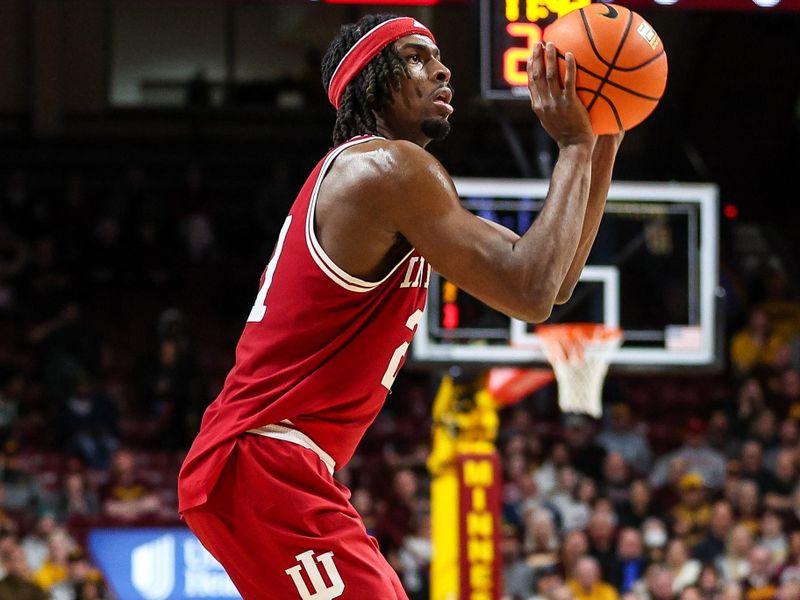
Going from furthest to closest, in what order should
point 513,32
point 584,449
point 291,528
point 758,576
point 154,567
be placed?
point 584,449, point 758,576, point 154,567, point 513,32, point 291,528

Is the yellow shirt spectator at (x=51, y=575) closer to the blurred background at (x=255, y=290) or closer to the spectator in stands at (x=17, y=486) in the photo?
the blurred background at (x=255, y=290)

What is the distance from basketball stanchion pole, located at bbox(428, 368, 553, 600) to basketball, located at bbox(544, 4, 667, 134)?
19.9 feet

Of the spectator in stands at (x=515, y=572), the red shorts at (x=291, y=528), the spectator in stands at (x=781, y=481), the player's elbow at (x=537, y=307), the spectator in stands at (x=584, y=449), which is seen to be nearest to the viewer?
the player's elbow at (x=537, y=307)

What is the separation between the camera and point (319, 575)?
127 inches

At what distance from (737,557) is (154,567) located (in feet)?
14.4

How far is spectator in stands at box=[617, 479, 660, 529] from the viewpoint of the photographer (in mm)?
11953

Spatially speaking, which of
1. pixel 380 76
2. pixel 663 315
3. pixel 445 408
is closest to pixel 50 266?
pixel 445 408

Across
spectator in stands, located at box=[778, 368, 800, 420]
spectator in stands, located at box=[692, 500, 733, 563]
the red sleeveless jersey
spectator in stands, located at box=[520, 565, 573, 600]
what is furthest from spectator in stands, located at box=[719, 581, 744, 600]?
the red sleeveless jersey

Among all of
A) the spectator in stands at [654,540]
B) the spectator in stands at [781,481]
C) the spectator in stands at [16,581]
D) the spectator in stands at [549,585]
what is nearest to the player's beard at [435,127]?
the spectator in stands at [16,581]

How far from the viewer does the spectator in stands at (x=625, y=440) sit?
13.2 m

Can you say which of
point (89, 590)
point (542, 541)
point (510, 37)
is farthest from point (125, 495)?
point (510, 37)

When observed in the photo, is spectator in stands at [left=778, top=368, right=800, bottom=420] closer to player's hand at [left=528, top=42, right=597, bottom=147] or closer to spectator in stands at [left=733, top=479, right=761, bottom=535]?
spectator in stands at [left=733, top=479, right=761, bottom=535]

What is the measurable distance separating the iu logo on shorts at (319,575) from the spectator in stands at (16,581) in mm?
7111

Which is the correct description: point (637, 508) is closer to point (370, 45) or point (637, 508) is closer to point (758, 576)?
point (758, 576)
